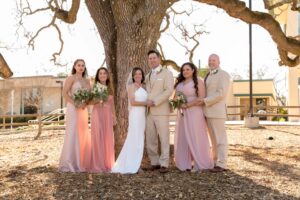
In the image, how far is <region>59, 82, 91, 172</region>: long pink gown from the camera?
7309 mm

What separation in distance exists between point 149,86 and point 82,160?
1779 mm

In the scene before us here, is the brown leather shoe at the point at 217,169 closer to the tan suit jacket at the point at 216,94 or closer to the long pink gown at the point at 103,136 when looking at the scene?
the tan suit jacket at the point at 216,94

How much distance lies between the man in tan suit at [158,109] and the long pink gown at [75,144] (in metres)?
1.18

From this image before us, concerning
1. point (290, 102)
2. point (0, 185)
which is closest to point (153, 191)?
point (0, 185)

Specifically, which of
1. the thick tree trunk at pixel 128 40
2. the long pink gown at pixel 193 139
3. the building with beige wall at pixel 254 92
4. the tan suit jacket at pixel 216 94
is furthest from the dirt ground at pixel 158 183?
the building with beige wall at pixel 254 92

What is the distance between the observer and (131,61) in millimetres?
7836

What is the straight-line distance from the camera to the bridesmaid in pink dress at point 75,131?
7312 mm

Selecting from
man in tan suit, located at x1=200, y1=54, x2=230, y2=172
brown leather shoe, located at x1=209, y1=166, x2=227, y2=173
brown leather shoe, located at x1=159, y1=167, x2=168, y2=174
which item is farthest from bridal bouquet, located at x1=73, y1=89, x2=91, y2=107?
brown leather shoe, located at x1=209, y1=166, x2=227, y2=173

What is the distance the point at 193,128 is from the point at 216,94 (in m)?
0.72

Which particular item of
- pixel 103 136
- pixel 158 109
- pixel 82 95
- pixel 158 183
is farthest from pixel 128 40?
pixel 158 183

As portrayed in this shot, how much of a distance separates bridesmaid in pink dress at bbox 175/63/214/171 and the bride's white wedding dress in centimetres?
66

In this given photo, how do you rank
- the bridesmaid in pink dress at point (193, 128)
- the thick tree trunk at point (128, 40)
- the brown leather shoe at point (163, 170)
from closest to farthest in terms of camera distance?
the brown leather shoe at point (163, 170), the bridesmaid in pink dress at point (193, 128), the thick tree trunk at point (128, 40)

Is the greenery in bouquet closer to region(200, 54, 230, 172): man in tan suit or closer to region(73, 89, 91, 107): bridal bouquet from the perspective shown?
region(73, 89, 91, 107): bridal bouquet

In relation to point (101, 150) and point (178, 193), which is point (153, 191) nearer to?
point (178, 193)
